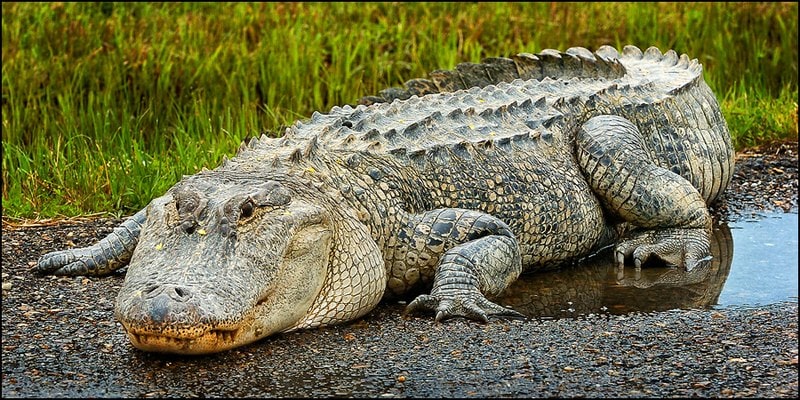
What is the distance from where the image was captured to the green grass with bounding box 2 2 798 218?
276 inches

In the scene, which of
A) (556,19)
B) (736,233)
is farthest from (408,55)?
(736,233)

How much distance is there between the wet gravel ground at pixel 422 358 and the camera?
12.8 ft

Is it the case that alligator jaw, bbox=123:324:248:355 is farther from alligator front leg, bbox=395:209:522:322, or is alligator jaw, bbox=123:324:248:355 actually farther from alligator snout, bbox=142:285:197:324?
alligator front leg, bbox=395:209:522:322

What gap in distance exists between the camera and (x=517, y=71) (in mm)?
7027

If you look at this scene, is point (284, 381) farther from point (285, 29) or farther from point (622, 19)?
point (622, 19)

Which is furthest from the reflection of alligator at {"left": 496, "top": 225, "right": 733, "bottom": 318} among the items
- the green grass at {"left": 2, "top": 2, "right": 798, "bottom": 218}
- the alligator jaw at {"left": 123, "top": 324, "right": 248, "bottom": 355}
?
the green grass at {"left": 2, "top": 2, "right": 798, "bottom": 218}

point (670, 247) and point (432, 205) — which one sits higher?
point (432, 205)

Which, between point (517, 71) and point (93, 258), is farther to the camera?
point (517, 71)

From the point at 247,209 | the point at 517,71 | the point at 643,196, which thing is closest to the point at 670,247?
the point at 643,196

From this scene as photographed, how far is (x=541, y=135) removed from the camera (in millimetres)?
5898

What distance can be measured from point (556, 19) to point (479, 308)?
6.62m

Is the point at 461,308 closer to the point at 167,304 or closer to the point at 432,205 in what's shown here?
the point at 432,205

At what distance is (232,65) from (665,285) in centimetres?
477

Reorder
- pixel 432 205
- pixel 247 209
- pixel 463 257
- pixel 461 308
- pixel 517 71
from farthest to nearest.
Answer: pixel 517 71 < pixel 432 205 < pixel 463 257 < pixel 461 308 < pixel 247 209
